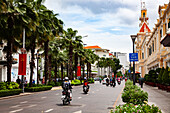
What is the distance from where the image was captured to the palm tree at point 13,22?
2537 centimetres

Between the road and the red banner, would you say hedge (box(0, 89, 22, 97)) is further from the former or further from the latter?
the red banner

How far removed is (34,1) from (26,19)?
18.8 feet

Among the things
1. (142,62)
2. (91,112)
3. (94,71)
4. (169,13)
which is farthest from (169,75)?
(94,71)

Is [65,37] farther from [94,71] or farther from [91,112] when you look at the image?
[94,71]

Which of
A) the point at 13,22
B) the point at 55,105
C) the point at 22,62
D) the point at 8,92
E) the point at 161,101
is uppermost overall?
the point at 13,22

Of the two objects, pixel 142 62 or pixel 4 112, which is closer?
pixel 4 112

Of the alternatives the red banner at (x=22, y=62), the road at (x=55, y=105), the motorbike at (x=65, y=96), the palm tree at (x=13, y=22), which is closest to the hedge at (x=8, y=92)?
the palm tree at (x=13, y=22)

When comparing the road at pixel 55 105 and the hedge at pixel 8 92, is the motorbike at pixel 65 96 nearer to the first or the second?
the road at pixel 55 105

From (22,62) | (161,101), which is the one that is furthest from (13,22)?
(161,101)

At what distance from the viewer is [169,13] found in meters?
40.2

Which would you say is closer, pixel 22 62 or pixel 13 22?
pixel 13 22

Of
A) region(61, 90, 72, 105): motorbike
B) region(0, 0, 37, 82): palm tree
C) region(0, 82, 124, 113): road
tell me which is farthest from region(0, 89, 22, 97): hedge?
region(61, 90, 72, 105): motorbike

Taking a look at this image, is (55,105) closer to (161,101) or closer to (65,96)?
(65,96)

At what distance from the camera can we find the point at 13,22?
2592cm
